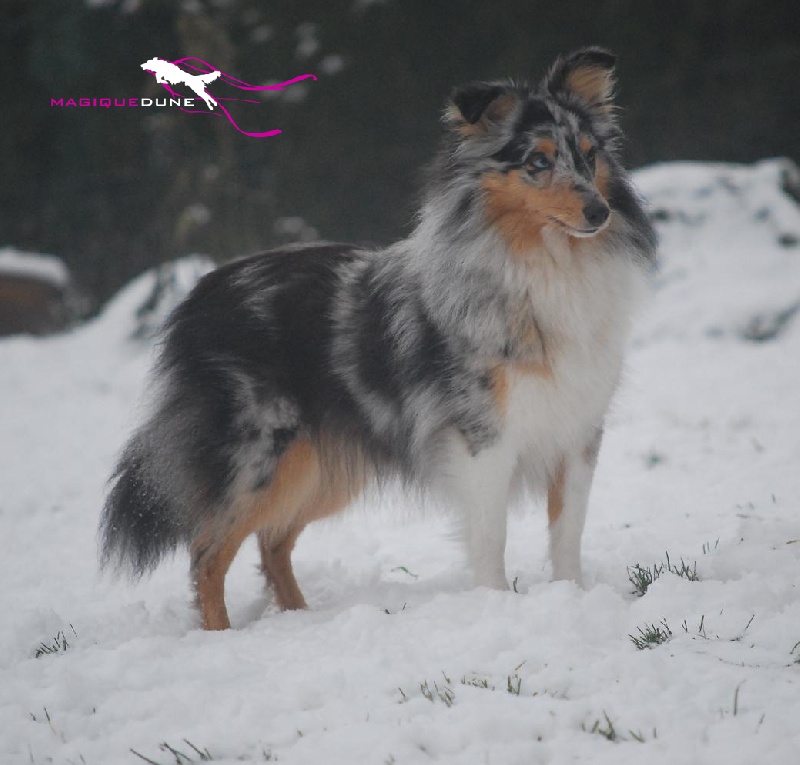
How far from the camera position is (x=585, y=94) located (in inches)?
140

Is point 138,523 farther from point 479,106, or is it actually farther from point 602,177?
point 602,177

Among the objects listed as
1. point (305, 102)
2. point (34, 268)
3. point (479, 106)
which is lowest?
point (34, 268)

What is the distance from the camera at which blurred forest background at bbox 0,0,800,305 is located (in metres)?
10.3

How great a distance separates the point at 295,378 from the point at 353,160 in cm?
922

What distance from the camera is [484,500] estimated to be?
3.49m

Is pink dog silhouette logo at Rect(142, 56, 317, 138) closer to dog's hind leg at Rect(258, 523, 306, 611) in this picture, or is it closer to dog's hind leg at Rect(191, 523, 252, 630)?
dog's hind leg at Rect(258, 523, 306, 611)

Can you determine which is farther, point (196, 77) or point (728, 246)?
point (196, 77)

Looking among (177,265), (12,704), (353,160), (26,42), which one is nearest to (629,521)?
(12,704)

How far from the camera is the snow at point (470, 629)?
7.53 feet

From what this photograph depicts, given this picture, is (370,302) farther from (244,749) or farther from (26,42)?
(26,42)

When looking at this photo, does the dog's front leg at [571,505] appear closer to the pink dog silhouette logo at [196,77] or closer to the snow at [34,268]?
the pink dog silhouette logo at [196,77]

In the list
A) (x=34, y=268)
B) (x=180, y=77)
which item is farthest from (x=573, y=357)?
(x=34, y=268)

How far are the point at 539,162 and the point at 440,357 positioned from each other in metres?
0.82

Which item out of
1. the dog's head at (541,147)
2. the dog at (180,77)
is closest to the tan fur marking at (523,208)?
the dog's head at (541,147)
